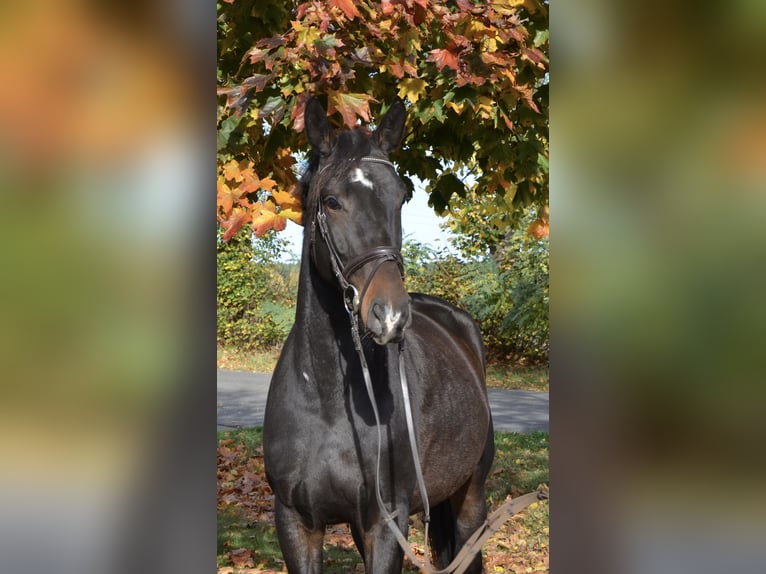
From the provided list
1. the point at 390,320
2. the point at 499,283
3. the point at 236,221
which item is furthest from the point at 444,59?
the point at 499,283

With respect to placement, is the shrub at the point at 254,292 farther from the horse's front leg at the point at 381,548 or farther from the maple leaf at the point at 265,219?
the horse's front leg at the point at 381,548

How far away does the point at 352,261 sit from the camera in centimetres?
256

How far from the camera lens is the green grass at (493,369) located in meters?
14.6

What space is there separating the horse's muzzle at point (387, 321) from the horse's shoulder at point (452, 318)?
223cm

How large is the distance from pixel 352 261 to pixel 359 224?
0.44 feet

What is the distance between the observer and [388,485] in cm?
287

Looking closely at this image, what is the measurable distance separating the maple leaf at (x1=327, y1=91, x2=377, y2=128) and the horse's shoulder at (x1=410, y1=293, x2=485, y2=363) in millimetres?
1801

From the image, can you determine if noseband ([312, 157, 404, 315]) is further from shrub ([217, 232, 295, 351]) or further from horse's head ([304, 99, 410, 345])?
shrub ([217, 232, 295, 351])
